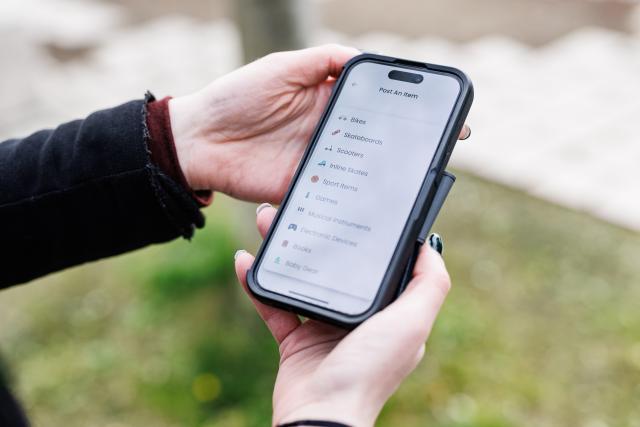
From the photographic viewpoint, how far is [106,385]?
293 cm

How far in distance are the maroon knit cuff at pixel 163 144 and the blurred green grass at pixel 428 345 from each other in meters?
1.08

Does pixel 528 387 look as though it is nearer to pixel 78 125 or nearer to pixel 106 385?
pixel 106 385

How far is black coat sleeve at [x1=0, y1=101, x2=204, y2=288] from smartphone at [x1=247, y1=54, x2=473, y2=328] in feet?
1.17

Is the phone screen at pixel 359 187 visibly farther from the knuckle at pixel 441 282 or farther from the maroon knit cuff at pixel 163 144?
the maroon knit cuff at pixel 163 144

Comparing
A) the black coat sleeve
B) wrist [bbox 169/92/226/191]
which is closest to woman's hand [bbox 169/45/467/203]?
wrist [bbox 169/92/226/191]

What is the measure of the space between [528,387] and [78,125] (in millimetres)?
1937

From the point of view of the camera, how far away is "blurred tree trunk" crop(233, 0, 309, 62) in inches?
106

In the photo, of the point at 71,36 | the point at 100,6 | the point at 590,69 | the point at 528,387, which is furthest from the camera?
the point at 100,6

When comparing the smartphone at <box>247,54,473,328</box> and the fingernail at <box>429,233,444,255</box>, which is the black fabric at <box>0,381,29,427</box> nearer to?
the smartphone at <box>247,54,473,328</box>

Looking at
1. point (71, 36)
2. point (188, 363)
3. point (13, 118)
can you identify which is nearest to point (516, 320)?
point (188, 363)

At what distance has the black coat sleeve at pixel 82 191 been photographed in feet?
5.75

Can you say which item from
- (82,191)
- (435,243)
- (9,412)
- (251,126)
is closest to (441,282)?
(435,243)

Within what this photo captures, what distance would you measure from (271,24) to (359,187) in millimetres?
1272

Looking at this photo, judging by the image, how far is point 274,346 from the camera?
9.52 ft
